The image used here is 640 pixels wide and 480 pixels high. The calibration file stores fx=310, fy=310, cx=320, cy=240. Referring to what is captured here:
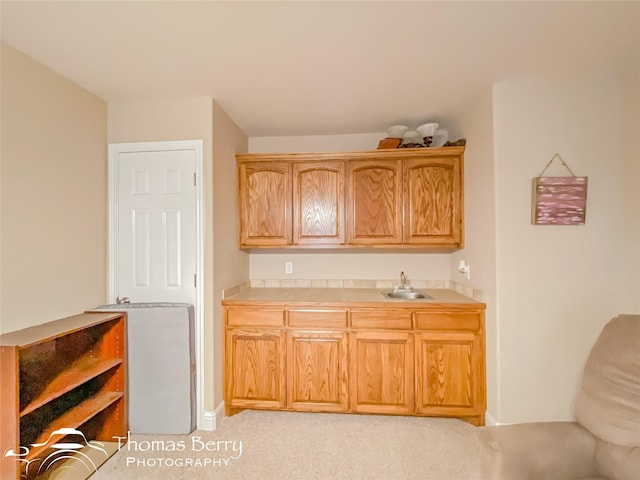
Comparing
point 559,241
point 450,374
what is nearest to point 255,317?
point 450,374

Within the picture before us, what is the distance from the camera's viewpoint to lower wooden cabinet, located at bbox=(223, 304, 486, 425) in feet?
7.63

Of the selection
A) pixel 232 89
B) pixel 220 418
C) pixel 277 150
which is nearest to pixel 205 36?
pixel 232 89

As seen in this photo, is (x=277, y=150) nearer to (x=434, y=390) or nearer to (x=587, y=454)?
(x=434, y=390)

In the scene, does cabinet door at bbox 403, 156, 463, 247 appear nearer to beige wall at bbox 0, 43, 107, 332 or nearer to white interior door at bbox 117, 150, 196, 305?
white interior door at bbox 117, 150, 196, 305

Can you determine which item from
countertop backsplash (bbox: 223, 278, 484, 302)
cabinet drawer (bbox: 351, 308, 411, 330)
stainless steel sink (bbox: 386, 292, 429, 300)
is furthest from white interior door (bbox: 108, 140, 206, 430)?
stainless steel sink (bbox: 386, 292, 429, 300)

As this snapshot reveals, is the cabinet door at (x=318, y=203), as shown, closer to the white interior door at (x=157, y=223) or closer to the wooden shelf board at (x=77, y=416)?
the white interior door at (x=157, y=223)

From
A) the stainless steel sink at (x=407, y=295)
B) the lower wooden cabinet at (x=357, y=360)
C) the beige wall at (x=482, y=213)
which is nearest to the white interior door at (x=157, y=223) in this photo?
the lower wooden cabinet at (x=357, y=360)

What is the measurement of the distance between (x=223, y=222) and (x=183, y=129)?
2.51ft

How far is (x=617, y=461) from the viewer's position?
3.82 ft

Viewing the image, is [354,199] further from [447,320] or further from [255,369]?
[255,369]

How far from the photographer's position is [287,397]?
2.44 m

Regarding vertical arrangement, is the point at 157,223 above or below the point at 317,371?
above

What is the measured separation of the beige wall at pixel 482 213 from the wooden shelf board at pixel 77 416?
103 inches

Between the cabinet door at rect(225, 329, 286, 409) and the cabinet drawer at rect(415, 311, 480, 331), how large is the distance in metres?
1.10
